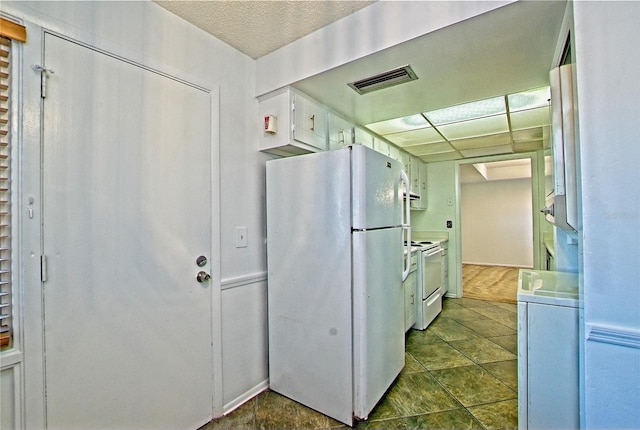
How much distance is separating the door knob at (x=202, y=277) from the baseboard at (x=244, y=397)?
0.83m

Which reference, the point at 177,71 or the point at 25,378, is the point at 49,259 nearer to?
the point at 25,378

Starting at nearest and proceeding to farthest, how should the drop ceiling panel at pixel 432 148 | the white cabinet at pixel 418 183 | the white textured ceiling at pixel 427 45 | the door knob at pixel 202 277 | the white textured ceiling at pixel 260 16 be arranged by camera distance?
the white textured ceiling at pixel 427 45 → the white textured ceiling at pixel 260 16 → the door knob at pixel 202 277 → the drop ceiling panel at pixel 432 148 → the white cabinet at pixel 418 183

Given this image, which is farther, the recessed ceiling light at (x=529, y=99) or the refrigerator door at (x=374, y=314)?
the recessed ceiling light at (x=529, y=99)

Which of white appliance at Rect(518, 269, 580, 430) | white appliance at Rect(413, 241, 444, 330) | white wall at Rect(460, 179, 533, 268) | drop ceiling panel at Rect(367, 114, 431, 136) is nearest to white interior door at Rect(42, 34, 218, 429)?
white appliance at Rect(518, 269, 580, 430)

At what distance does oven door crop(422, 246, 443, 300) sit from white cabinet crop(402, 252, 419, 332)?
117 millimetres

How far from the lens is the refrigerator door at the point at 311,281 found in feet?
5.67

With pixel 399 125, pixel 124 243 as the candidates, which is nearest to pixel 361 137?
pixel 399 125

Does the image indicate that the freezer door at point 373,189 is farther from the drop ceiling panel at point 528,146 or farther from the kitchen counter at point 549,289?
the drop ceiling panel at point 528,146

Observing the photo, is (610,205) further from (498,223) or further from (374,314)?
(498,223)

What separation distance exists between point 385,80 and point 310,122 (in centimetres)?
59

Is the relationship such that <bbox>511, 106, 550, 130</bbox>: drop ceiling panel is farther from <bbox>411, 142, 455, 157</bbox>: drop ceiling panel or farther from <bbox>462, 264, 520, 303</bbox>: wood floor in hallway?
<bbox>462, 264, 520, 303</bbox>: wood floor in hallway

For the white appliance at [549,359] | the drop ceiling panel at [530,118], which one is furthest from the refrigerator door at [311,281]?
the drop ceiling panel at [530,118]

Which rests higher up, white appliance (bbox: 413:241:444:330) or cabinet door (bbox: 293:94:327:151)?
cabinet door (bbox: 293:94:327:151)

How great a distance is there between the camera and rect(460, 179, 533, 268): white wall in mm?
6715
